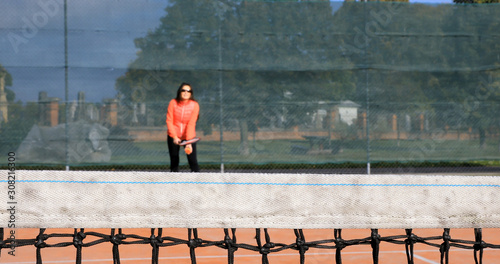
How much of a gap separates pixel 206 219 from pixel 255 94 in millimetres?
9855

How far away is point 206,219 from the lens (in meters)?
2.16

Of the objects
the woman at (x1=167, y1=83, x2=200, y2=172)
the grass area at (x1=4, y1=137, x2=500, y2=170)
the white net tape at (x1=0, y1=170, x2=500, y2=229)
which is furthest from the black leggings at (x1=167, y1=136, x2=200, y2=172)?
the white net tape at (x1=0, y1=170, x2=500, y2=229)

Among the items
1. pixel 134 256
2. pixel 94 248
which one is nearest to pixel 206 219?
pixel 134 256

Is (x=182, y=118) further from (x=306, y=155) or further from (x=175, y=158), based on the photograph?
(x=306, y=155)

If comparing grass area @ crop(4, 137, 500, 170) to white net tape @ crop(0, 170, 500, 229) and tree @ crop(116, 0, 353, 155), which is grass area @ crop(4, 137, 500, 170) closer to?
tree @ crop(116, 0, 353, 155)

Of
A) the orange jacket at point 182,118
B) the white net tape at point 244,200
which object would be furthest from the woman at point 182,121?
the white net tape at point 244,200

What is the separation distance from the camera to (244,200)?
2.18 meters

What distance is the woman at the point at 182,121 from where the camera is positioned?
8.02m

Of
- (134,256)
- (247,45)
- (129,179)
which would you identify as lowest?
(134,256)

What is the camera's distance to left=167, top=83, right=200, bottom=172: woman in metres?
8.02

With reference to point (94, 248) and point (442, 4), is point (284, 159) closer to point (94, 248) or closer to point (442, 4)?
point (442, 4)

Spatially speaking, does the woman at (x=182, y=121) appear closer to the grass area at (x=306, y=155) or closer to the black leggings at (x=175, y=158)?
the black leggings at (x=175, y=158)

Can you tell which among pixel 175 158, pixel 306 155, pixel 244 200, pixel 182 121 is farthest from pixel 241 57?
pixel 244 200

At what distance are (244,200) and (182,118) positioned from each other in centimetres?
599
